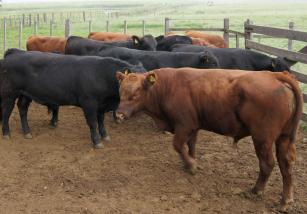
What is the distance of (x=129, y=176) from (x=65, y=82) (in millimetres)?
2076

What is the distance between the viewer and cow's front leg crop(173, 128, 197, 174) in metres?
5.21

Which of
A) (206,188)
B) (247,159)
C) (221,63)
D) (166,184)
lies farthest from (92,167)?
(221,63)

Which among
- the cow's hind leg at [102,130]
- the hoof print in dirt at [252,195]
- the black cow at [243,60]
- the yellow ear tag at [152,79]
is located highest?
the black cow at [243,60]

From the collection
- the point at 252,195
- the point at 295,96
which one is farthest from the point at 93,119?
the point at 295,96

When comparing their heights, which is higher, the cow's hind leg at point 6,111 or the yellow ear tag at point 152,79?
the yellow ear tag at point 152,79

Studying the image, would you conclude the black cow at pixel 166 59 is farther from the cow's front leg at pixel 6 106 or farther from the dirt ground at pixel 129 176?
the cow's front leg at pixel 6 106

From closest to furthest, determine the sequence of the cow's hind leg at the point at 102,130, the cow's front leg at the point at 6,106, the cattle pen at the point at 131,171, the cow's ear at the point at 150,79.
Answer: the cattle pen at the point at 131,171 < the cow's ear at the point at 150,79 < the cow's hind leg at the point at 102,130 < the cow's front leg at the point at 6,106

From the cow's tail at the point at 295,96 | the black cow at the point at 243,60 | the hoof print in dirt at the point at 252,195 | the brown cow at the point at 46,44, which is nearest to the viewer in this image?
the cow's tail at the point at 295,96

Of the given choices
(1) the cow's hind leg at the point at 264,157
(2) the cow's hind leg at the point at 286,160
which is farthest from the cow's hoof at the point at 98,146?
(2) the cow's hind leg at the point at 286,160

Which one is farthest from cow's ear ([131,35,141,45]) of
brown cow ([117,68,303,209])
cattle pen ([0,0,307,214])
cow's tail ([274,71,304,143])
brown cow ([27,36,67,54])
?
cow's tail ([274,71,304,143])

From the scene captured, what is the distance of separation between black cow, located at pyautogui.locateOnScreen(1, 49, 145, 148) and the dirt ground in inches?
21.2

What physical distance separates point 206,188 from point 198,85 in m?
1.23

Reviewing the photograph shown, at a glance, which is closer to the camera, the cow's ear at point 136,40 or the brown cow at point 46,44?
the cow's ear at point 136,40

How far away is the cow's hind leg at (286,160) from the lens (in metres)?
4.62
